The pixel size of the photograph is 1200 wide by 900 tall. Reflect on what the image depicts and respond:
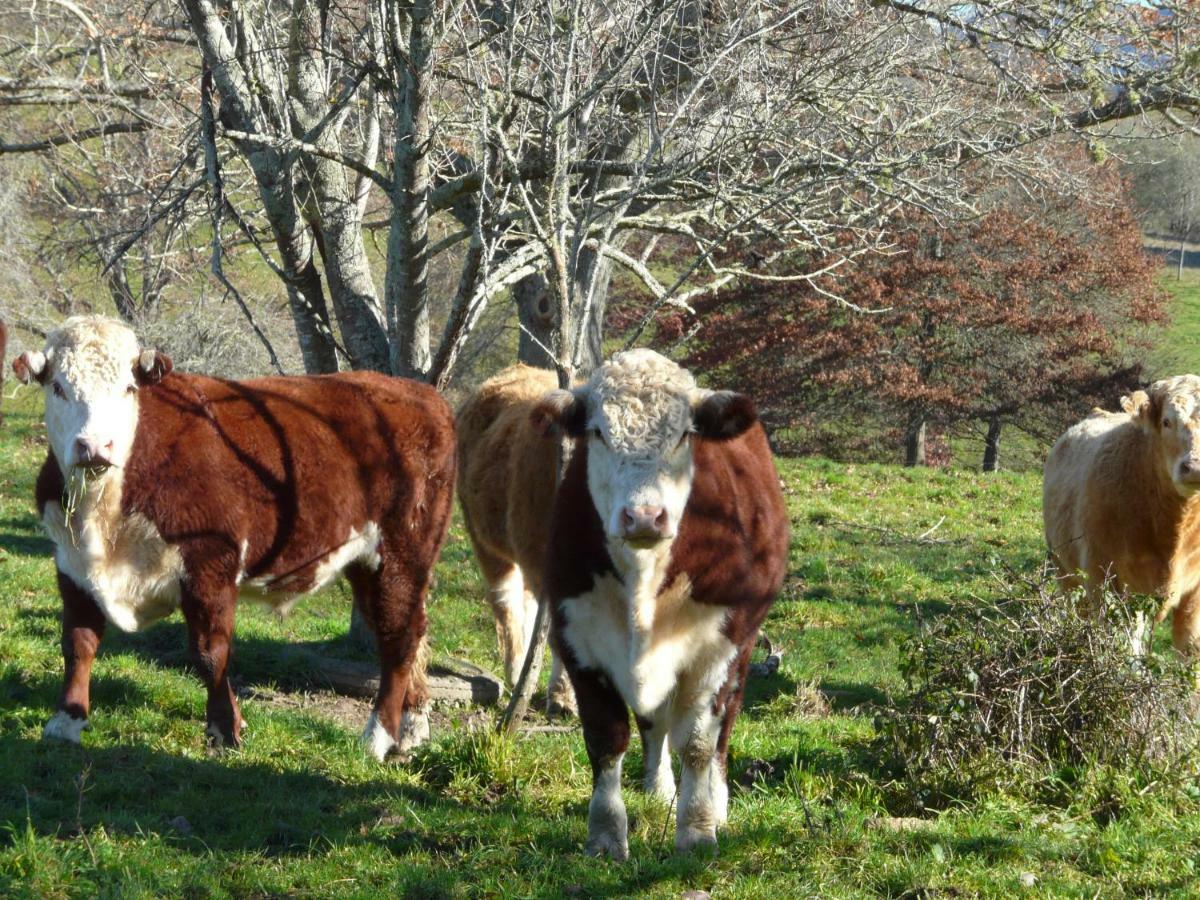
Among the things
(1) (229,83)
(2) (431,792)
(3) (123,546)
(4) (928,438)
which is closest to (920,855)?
(2) (431,792)

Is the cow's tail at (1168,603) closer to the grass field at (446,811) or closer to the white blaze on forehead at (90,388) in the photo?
the grass field at (446,811)

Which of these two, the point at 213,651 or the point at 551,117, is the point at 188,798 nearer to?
the point at 213,651

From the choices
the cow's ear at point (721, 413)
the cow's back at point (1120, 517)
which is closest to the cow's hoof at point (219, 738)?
the cow's ear at point (721, 413)

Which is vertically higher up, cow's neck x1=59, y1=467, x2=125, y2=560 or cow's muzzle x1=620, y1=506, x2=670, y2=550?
cow's muzzle x1=620, y1=506, x2=670, y2=550

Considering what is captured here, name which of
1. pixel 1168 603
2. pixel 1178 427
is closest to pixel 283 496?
pixel 1178 427

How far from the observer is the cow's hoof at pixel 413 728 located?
7309mm

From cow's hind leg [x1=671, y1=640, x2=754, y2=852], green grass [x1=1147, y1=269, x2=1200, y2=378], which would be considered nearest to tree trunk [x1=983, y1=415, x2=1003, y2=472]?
green grass [x1=1147, y1=269, x2=1200, y2=378]

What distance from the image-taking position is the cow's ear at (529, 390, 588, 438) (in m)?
5.26

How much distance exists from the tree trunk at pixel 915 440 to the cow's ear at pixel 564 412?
21826mm

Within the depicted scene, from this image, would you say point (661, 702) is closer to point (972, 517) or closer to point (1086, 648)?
point (1086, 648)

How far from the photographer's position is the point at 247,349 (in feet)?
78.6

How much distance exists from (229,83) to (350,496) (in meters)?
2.71

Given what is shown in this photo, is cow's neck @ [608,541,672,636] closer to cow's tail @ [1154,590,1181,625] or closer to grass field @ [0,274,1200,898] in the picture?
grass field @ [0,274,1200,898]

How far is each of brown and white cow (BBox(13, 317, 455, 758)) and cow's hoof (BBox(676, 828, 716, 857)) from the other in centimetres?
229
